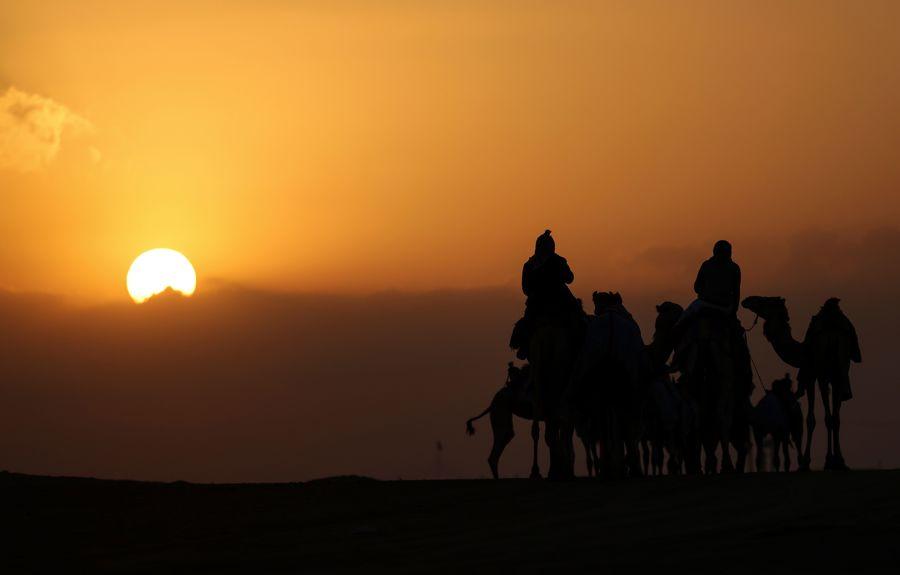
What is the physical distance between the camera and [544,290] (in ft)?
74.7

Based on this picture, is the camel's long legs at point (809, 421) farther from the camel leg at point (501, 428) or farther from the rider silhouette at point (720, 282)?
the camel leg at point (501, 428)

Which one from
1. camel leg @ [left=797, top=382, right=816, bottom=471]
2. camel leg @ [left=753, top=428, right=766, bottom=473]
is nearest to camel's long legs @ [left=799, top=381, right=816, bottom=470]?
camel leg @ [left=797, top=382, right=816, bottom=471]

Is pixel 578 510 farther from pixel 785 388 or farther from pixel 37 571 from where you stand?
pixel 785 388

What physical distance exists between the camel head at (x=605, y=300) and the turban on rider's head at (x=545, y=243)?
4.01ft

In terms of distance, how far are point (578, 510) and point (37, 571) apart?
4.92m

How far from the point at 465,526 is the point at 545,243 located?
742 centimetres

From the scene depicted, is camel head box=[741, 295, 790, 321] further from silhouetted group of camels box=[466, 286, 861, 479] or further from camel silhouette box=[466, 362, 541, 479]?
camel silhouette box=[466, 362, 541, 479]

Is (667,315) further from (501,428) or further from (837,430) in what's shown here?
(501,428)

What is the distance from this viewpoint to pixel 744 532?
13422 millimetres

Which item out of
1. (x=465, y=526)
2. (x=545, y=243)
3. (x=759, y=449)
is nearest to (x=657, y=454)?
(x=759, y=449)

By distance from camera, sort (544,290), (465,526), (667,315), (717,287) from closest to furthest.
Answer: (465,526) → (544,290) → (717,287) → (667,315)

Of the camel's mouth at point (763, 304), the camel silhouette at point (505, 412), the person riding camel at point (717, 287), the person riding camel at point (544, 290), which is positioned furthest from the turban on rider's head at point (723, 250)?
the camel silhouette at point (505, 412)

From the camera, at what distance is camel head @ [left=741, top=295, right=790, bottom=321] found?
92.0 ft

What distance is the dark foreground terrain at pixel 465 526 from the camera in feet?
41.3
